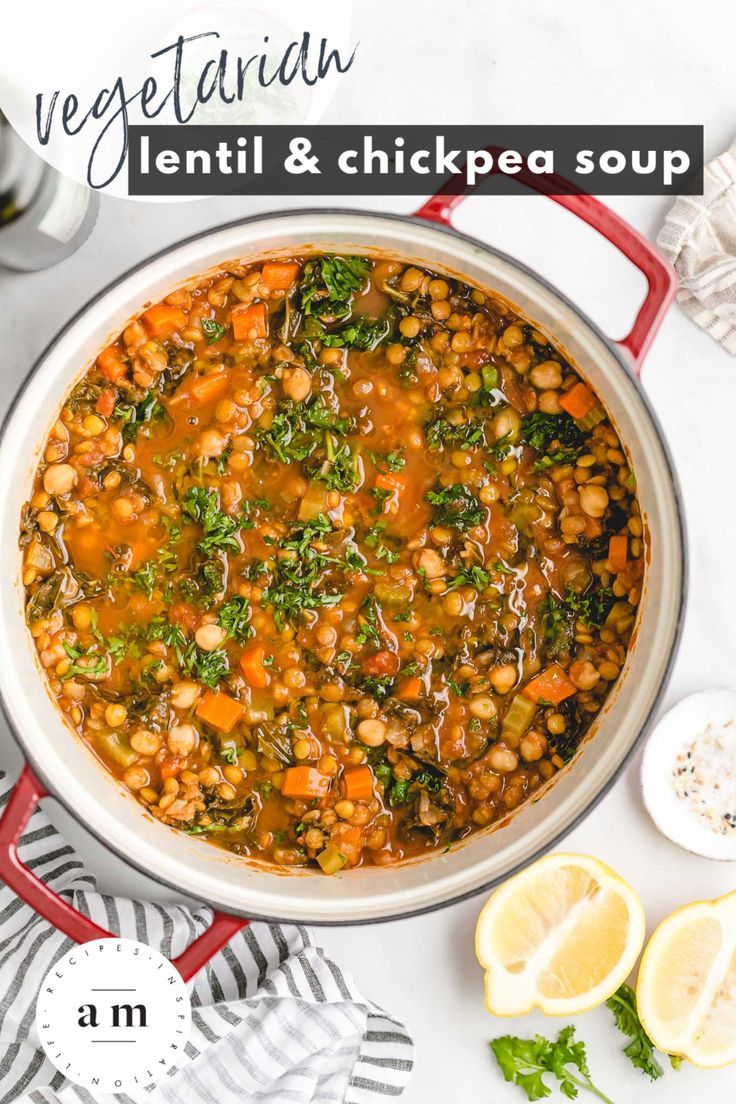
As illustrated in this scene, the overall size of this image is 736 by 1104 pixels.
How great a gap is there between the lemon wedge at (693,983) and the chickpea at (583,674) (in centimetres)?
67

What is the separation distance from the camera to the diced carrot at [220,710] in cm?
271

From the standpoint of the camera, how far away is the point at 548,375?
2629 mm

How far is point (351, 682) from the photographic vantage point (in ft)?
8.96

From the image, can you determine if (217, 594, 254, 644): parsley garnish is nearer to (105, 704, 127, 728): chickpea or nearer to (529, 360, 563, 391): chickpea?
(105, 704, 127, 728): chickpea

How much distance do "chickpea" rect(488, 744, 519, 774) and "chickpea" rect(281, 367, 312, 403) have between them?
105cm

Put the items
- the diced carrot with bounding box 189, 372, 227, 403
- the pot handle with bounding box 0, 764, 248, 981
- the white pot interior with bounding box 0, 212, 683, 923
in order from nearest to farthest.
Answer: the pot handle with bounding box 0, 764, 248, 981, the white pot interior with bounding box 0, 212, 683, 923, the diced carrot with bounding box 189, 372, 227, 403

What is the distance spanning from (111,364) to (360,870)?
146 cm

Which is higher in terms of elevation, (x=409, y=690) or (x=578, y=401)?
(x=578, y=401)

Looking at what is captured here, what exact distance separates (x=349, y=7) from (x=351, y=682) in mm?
1878

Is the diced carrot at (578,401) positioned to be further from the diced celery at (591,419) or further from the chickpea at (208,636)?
the chickpea at (208,636)

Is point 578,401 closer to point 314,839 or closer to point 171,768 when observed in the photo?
point 314,839

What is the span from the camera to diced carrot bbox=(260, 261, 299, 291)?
8.64ft

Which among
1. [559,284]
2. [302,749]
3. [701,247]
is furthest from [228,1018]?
[701,247]

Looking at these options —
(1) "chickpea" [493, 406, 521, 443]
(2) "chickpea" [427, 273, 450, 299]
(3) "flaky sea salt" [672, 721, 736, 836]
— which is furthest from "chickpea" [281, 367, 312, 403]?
(3) "flaky sea salt" [672, 721, 736, 836]
